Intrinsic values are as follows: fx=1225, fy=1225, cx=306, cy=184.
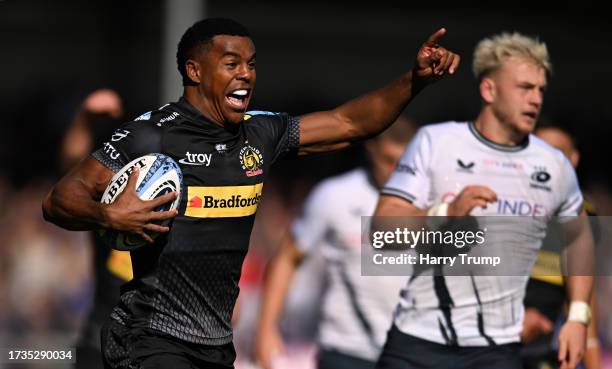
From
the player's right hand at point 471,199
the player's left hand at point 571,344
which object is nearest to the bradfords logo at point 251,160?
the player's right hand at point 471,199

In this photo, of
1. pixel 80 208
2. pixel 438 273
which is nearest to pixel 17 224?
pixel 438 273

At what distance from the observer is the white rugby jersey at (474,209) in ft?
22.2

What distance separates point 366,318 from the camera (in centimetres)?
869

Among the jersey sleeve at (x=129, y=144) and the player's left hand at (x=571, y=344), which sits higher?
the jersey sleeve at (x=129, y=144)

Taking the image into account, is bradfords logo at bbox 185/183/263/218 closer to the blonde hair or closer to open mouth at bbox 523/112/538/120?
open mouth at bbox 523/112/538/120

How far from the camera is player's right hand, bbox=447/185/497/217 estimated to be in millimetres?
6324

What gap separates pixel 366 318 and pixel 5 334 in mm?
3325

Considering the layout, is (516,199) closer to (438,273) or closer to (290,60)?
(438,273)

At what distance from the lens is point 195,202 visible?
214 inches

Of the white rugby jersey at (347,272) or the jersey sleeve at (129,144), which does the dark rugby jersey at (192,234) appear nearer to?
the jersey sleeve at (129,144)

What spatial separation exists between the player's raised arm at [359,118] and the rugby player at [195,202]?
0.18 metres

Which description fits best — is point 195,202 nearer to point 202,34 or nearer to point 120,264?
point 202,34

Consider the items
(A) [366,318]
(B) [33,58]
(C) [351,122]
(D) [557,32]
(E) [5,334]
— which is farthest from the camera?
(D) [557,32]

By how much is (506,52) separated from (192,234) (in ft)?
8.80
